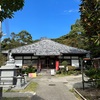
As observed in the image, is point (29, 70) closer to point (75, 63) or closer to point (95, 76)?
point (75, 63)

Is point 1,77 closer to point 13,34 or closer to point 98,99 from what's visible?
point 98,99

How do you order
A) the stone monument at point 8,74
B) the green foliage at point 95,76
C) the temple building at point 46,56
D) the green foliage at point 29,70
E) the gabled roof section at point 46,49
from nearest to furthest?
the green foliage at point 95,76 → the stone monument at point 8,74 → the green foliage at point 29,70 → the temple building at point 46,56 → the gabled roof section at point 46,49

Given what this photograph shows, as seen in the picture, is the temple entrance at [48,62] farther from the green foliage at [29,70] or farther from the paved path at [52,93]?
the paved path at [52,93]

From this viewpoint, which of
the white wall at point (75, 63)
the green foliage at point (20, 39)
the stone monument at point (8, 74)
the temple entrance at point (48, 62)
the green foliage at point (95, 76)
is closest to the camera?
the green foliage at point (95, 76)

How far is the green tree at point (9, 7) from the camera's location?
5.68 meters

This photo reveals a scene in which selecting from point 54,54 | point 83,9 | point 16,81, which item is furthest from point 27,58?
point 83,9

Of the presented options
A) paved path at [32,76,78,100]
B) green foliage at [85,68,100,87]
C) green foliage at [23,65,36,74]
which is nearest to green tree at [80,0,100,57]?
green foliage at [85,68,100,87]

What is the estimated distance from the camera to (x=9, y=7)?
19.1 ft

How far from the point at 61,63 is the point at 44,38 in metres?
7.90

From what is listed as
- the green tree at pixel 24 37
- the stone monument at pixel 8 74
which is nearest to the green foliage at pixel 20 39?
the green tree at pixel 24 37

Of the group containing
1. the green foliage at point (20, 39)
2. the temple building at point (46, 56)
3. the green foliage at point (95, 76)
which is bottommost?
the green foliage at point (95, 76)

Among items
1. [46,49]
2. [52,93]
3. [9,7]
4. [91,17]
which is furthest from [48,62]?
[9,7]

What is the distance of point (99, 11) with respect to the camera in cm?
891

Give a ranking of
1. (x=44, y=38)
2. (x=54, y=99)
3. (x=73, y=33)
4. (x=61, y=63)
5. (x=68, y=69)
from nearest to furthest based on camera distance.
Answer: (x=54, y=99) < (x=68, y=69) < (x=61, y=63) < (x=44, y=38) < (x=73, y=33)
